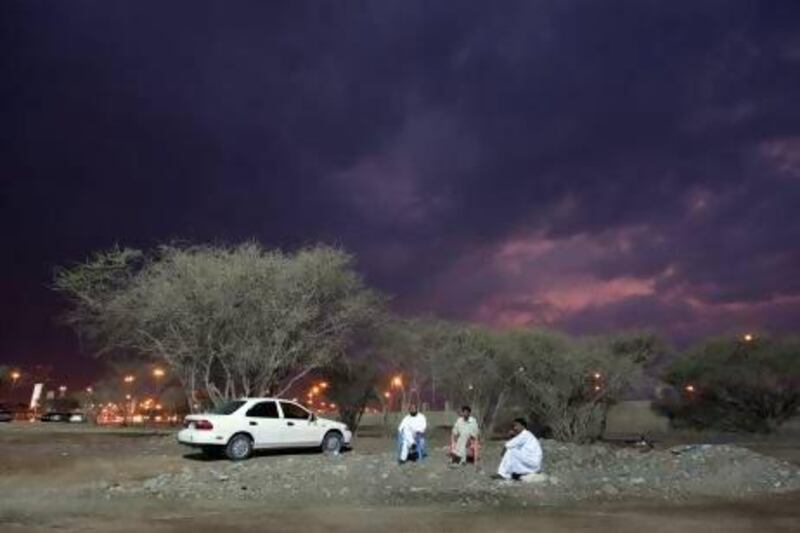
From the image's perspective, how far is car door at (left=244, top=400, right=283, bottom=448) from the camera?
24.3 meters

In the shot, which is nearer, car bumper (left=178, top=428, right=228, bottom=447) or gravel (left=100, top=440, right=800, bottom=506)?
gravel (left=100, top=440, right=800, bottom=506)

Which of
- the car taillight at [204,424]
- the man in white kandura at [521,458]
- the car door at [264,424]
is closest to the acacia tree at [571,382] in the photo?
the car door at [264,424]

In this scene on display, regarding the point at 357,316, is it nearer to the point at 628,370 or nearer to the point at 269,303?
the point at 269,303

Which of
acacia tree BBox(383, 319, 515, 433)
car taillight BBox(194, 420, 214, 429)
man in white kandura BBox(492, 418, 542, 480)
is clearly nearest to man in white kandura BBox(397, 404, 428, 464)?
man in white kandura BBox(492, 418, 542, 480)

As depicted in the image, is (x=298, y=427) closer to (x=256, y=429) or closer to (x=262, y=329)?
(x=256, y=429)

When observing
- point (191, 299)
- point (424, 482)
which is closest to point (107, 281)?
point (191, 299)

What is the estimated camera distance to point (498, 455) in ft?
81.3

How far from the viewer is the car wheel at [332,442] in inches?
1034

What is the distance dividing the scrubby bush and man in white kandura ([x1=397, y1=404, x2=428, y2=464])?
1562 inches

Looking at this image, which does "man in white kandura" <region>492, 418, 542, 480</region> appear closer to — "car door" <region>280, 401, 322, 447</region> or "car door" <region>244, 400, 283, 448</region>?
"car door" <region>244, 400, 283, 448</region>

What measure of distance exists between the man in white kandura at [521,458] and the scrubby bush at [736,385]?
136 ft

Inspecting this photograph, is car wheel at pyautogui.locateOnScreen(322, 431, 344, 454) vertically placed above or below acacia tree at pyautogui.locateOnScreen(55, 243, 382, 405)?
below

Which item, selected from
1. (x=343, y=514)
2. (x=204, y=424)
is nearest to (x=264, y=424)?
(x=204, y=424)

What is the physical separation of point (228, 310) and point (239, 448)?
11011 mm
